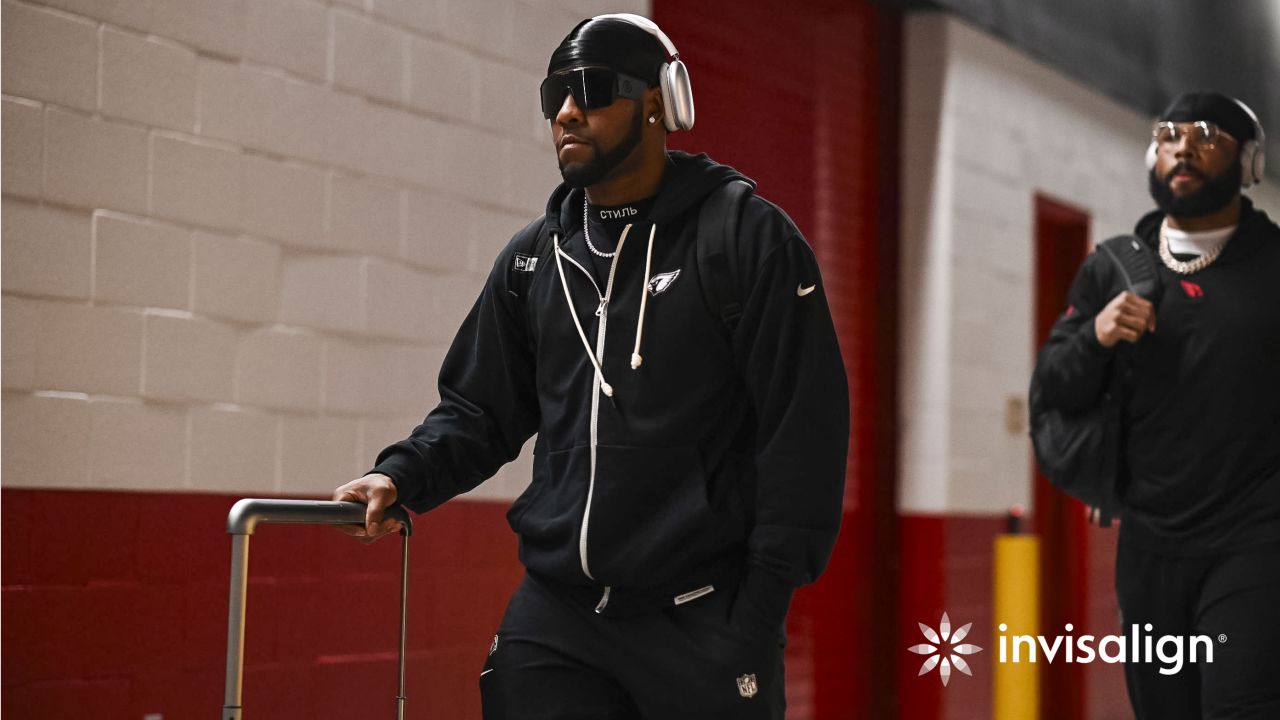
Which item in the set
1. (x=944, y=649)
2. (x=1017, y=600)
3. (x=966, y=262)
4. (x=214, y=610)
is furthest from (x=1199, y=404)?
(x=944, y=649)

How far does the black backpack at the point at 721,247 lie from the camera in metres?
2.76

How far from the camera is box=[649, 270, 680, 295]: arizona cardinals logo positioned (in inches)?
110

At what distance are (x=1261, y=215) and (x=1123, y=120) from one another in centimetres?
525

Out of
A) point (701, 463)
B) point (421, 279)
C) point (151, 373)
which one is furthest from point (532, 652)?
point (421, 279)

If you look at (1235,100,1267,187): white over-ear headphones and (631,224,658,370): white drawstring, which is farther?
(1235,100,1267,187): white over-ear headphones

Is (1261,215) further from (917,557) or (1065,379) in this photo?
(917,557)

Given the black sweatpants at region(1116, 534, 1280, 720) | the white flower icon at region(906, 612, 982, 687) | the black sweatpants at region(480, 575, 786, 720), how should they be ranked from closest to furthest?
the black sweatpants at region(480, 575, 786, 720)
the black sweatpants at region(1116, 534, 1280, 720)
the white flower icon at region(906, 612, 982, 687)

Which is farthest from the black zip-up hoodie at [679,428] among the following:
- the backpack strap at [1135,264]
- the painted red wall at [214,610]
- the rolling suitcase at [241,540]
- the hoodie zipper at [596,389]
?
the backpack strap at [1135,264]

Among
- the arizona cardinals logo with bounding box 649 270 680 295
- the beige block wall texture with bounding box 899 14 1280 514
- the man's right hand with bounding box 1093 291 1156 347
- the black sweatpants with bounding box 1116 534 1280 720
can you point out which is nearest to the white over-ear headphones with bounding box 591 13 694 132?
the arizona cardinals logo with bounding box 649 270 680 295

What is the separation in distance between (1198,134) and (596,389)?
2526mm

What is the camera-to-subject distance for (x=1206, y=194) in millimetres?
4508

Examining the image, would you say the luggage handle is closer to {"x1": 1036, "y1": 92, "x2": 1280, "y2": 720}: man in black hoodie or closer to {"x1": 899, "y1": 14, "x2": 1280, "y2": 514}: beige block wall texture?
{"x1": 1036, "y1": 92, "x2": 1280, "y2": 720}: man in black hoodie

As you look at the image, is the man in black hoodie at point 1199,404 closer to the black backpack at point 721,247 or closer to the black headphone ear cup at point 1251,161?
the black headphone ear cup at point 1251,161

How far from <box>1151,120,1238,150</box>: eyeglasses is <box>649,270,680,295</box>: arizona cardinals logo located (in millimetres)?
2300
